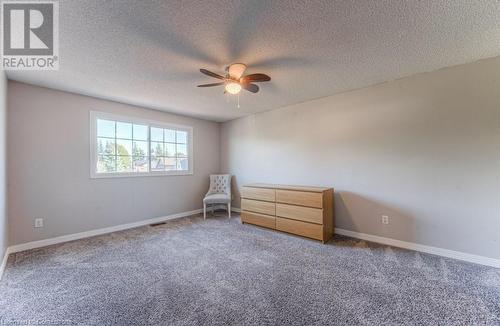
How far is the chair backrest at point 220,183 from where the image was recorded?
5044mm

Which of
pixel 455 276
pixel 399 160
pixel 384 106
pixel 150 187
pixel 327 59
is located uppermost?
pixel 327 59

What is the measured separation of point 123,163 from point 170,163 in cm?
95

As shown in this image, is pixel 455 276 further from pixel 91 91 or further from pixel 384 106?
pixel 91 91

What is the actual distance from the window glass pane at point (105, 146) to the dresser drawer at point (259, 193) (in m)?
2.54

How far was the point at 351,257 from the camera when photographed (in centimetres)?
263

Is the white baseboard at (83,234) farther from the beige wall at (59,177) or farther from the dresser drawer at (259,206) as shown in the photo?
the dresser drawer at (259,206)

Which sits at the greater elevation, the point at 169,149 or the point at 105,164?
the point at 169,149

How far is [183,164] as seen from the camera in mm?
4883

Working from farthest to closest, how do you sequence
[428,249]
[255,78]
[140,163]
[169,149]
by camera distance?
[169,149], [140,163], [428,249], [255,78]

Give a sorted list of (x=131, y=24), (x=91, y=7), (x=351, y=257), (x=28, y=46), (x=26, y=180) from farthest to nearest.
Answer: (x=26, y=180) → (x=351, y=257) → (x=28, y=46) → (x=131, y=24) → (x=91, y=7)

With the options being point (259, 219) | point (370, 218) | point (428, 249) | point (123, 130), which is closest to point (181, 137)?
point (123, 130)

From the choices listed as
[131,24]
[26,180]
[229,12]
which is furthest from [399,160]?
[26,180]

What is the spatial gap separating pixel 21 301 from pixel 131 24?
257cm

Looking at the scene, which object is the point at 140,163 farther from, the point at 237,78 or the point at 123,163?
the point at 237,78
